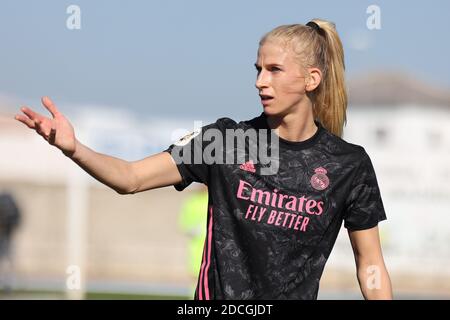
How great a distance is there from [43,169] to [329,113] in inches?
1101

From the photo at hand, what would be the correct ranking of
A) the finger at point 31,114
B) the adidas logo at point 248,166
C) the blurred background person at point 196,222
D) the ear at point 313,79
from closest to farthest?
1. the finger at point 31,114
2. the adidas logo at point 248,166
3. the ear at point 313,79
4. the blurred background person at point 196,222

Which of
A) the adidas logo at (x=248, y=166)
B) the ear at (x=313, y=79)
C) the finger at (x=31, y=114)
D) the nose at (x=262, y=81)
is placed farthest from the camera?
the ear at (x=313, y=79)

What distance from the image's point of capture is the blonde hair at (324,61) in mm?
4469

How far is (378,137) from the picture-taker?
98.5 feet

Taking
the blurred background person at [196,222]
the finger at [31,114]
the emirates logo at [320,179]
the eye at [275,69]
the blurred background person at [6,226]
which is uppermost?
the eye at [275,69]

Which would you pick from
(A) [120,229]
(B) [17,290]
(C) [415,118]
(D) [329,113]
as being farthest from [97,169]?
(C) [415,118]

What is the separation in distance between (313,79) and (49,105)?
1371 millimetres

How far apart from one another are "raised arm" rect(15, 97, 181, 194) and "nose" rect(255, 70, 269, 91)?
54 cm

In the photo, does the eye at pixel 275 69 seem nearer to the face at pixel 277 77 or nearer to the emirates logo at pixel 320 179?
the face at pixel 277 77

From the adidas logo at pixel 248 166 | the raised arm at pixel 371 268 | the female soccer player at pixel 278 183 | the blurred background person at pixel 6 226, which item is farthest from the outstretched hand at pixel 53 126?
the blurred background person at pixel 6 226

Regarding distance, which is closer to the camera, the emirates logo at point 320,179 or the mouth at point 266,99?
the mouth at point 266,99

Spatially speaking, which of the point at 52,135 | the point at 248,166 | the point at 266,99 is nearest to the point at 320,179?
the point at 248,166

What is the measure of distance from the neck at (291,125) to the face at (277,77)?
0.21 ft

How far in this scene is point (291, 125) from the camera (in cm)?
454
